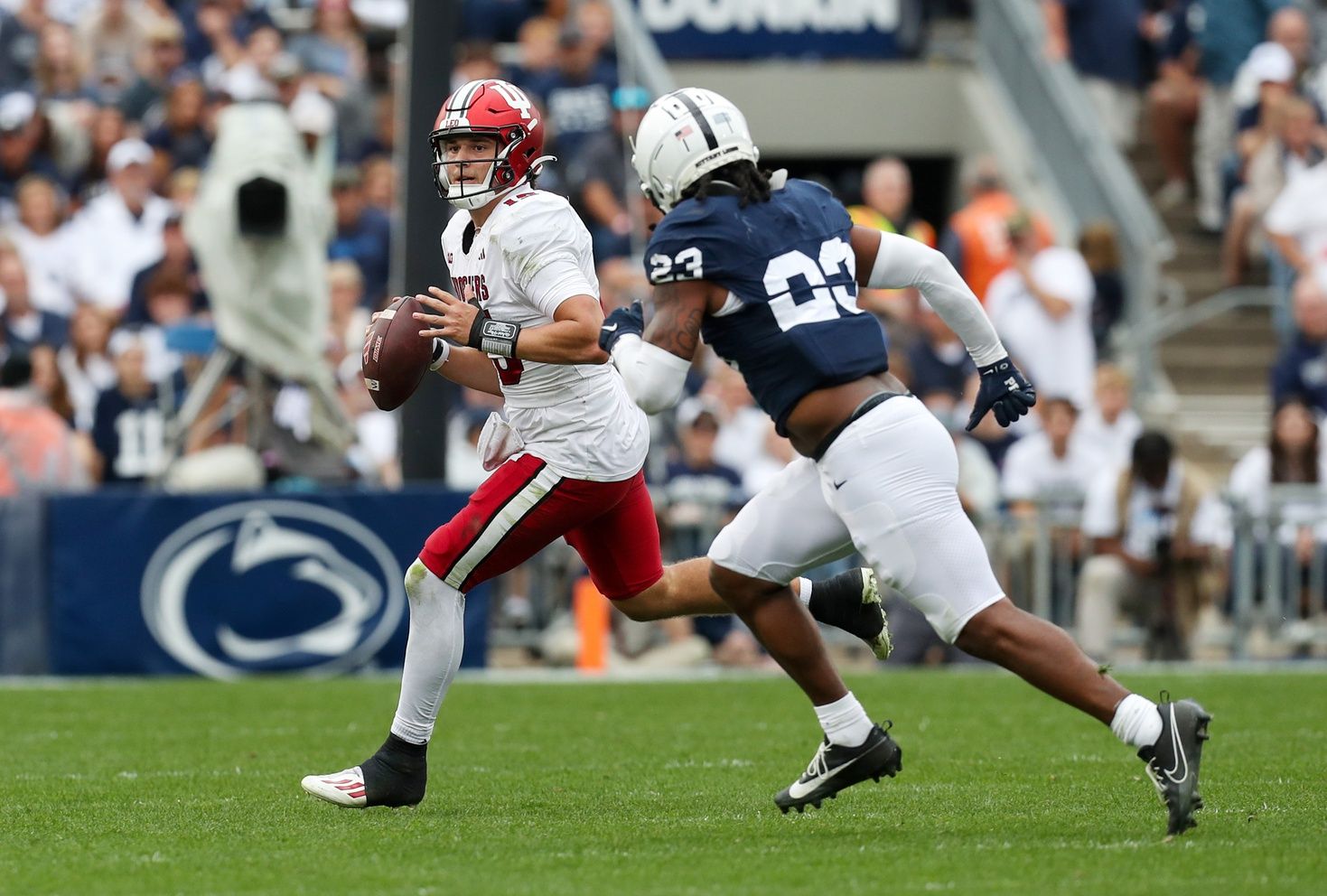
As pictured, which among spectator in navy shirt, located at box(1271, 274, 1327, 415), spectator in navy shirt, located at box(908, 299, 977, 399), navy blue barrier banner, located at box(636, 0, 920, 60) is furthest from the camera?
navy blue barrier banner, located at box(636, 0, 920, 60)

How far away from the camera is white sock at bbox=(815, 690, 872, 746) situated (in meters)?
6.15

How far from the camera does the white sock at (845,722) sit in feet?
20.2

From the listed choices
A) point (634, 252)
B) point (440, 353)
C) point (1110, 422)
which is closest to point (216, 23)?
point (634, 252)

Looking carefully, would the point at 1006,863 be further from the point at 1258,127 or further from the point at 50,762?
Answer: the point at 1258,127

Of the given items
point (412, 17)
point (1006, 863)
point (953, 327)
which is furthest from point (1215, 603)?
point (1006, 863)

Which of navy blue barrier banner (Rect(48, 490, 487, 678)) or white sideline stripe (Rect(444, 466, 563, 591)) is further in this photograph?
navy blue barrier banner (Rect(48, 490, 487, 678))

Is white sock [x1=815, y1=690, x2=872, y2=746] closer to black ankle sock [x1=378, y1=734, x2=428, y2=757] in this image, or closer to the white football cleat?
black ankle sock [x1=378, y1=734, x2=428, y2=757]

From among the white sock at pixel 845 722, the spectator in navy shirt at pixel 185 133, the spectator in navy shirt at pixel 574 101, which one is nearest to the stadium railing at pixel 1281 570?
→ the spectator in navy shirt at pixel 574 101

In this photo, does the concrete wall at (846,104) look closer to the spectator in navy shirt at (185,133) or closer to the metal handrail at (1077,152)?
the metal handrail at (1077,152)

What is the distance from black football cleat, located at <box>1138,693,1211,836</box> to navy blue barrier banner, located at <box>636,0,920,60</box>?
44.5 feet

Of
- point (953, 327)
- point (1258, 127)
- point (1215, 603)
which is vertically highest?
point (1258, 127)

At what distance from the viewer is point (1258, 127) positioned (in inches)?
619

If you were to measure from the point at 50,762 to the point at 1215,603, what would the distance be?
288 inches

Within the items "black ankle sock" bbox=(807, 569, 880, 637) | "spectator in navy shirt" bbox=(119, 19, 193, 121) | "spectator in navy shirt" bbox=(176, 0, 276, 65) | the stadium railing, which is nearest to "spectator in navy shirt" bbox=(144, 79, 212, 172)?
"spectator in navy shirt" bbox=(119, 19, 193, 121)
